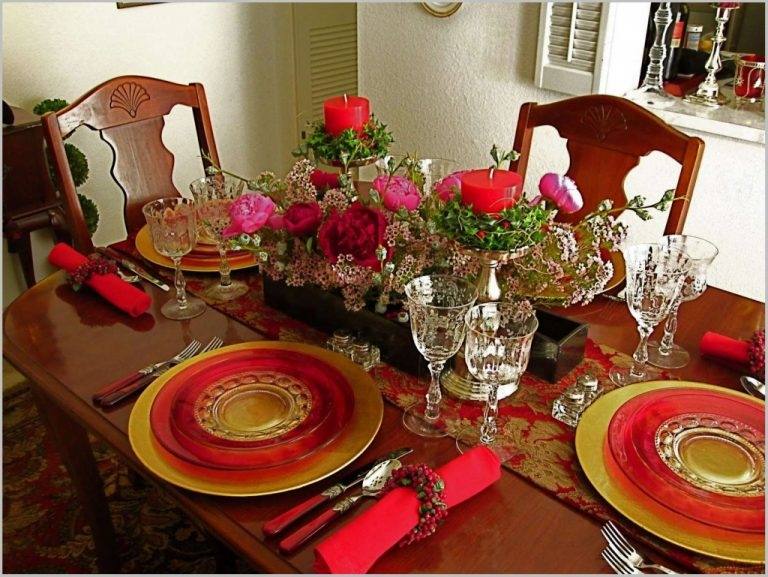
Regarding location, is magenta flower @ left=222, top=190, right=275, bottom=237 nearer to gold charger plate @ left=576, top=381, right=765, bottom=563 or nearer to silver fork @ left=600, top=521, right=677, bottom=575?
gold charger plate @ left=576, top=381, right=765, bottom=563

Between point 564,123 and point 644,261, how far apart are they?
60 cm

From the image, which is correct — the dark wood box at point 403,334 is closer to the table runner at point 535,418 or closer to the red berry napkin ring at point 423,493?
the table runner at point 535,418

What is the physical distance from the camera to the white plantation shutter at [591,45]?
1.98 meters

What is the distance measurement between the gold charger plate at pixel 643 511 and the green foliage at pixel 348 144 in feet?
2.02

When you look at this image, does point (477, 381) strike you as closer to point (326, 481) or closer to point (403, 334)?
point (403, 334)

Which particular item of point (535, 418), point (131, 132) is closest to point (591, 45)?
point (131, 132)

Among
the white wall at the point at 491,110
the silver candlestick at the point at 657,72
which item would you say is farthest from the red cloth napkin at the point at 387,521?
the silver candlestick at the point at 657,72

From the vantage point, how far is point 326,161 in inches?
54.9

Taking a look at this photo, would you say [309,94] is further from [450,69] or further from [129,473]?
[129,473]

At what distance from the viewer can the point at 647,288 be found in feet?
3.61

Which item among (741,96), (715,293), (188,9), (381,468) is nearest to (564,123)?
(715,293)

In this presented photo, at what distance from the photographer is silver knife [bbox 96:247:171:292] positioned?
1403mm

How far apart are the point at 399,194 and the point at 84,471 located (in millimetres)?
789

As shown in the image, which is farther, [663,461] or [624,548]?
[663,461]
